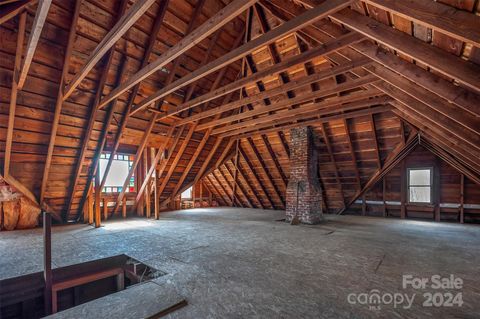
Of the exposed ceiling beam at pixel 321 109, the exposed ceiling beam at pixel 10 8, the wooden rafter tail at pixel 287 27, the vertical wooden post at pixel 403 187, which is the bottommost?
the vertical wooden post at pixel 403 187

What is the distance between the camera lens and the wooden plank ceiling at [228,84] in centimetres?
205

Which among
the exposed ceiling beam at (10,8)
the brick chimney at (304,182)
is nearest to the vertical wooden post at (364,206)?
the brick chimney at (304,182)

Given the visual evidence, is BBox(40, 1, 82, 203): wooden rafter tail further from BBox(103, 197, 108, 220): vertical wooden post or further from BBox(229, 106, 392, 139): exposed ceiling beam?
BBox(229, 106, 392, 139): exposed ceiling beam

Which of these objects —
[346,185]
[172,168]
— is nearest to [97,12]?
[172,168]

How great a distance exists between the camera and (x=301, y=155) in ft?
22.0

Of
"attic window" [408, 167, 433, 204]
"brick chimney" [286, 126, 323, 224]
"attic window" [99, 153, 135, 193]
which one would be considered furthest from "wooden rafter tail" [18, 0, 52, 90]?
"attic window" [408, 167, 433, 204]

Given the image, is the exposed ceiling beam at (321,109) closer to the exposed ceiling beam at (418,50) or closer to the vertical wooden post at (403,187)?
the exposed ceiling beam at (418,50)

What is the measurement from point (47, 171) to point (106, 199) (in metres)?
2.07

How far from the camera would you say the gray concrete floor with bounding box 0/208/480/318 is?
7.13 feet

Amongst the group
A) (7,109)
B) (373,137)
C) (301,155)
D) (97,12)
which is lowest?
(301,155)

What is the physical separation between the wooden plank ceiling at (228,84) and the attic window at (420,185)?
111 cm

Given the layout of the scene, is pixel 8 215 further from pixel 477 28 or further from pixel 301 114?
pixel 477 28

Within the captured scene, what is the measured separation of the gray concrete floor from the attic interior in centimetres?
3

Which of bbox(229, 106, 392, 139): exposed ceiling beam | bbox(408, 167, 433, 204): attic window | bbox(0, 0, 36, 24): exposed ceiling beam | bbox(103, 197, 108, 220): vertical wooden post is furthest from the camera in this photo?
bbox(408, 167, 433, 204): attic window
